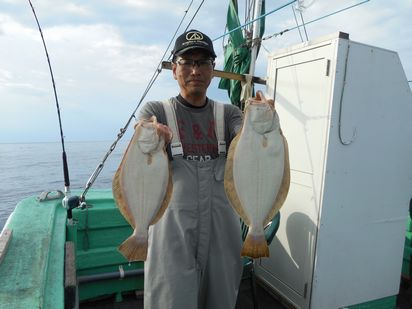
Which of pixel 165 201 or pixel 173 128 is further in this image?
pixel 173 128

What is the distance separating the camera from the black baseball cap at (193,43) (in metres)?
2.14

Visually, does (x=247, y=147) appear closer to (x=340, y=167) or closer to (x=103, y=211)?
(x=340, y=167)

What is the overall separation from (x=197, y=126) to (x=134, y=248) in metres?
0.90

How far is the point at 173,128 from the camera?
87.5 inches

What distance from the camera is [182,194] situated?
2182mm

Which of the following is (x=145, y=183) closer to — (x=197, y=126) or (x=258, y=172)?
(x=197, y=126)

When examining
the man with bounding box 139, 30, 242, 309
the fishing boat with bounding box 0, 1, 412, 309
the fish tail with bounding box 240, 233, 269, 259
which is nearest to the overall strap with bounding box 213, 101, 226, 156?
the man with bounding box 139, 30, 242, 309

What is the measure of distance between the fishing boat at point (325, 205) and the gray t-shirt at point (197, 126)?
51.7 inches

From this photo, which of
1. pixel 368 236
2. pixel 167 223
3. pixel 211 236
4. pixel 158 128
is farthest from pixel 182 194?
pixel 368 236

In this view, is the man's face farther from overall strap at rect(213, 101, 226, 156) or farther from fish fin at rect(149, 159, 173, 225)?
fish fin at rect(149, 159, 173, 225)

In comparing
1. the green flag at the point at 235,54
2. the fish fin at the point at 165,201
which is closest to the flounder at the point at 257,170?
the fish fin at the point at 165,201

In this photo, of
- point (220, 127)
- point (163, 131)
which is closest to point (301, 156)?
point (220, 127)

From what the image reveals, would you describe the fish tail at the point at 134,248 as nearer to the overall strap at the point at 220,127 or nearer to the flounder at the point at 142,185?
the flounder at the point at 142,185

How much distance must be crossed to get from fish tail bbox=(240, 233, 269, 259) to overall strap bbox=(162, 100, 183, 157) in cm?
71
